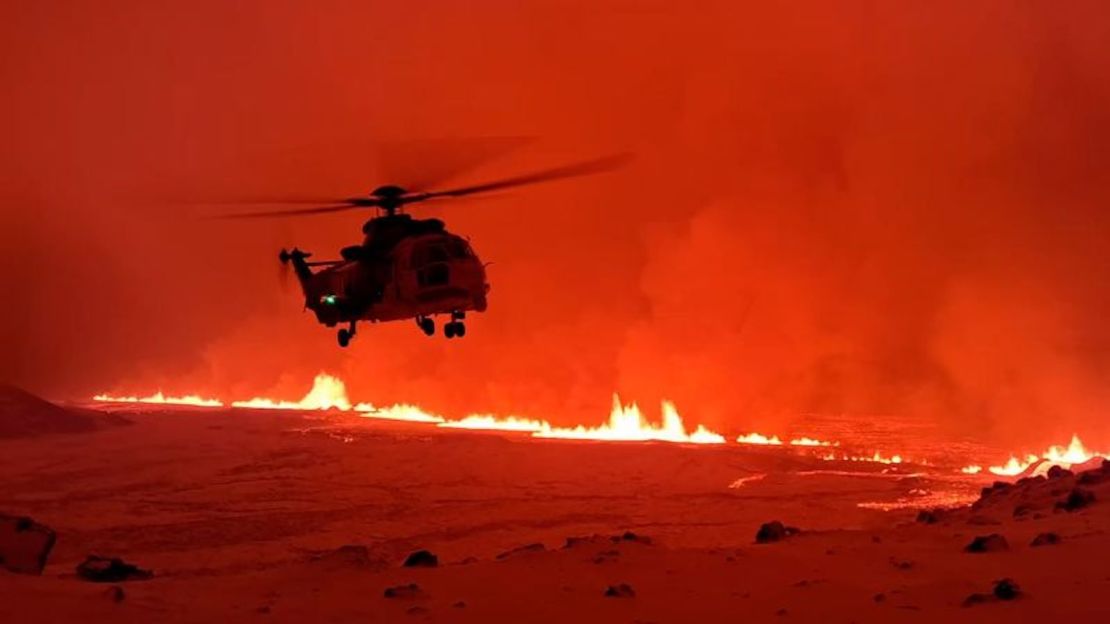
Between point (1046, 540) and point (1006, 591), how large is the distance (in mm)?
2979

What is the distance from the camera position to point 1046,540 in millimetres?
11016

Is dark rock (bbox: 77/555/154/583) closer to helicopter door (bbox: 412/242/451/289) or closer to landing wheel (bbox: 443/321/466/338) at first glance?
helicopter door (bbox: 412/242/451/289)

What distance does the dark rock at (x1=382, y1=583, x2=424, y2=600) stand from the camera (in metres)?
9.77

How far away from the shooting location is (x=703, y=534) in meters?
21.9

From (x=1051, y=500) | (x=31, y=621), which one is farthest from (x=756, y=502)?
(x=31, y=621)

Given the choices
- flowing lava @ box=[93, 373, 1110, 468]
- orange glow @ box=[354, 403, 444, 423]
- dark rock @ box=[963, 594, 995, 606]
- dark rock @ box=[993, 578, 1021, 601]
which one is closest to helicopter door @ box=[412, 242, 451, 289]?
dark rock @ box=[963, 594, 995, 606]

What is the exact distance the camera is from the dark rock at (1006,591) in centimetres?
853

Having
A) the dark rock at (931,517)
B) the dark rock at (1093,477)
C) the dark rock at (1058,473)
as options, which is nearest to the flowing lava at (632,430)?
the dark rock at (1058,473)

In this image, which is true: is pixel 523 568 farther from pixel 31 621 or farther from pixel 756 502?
pixel 756 502

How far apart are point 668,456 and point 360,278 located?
26.0 meters

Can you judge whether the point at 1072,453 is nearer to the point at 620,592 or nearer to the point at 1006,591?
the point at 1006,591

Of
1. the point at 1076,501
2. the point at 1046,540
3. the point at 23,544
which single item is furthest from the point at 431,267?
the point at 1076,501

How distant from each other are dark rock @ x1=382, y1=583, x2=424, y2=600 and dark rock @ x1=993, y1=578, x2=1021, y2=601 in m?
5.68

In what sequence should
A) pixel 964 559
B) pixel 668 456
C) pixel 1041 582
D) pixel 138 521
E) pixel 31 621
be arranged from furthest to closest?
pixel 668 456 < pixel 138 521 < pixel 964 559 < pixel 1041 582 < pixel 31 621
